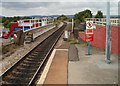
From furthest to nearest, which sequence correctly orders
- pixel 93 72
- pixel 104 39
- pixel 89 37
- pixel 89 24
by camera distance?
1. pixel 104 39
2. pixel 89 37
3. pixel 89 24
4. pixel 93 72

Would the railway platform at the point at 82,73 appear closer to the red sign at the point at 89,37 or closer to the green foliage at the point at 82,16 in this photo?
the red sign at the point at 89,37

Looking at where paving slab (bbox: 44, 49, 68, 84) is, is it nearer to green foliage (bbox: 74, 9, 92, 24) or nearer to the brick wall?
the brick wall

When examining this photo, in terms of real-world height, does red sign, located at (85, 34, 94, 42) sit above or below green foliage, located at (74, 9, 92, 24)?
below

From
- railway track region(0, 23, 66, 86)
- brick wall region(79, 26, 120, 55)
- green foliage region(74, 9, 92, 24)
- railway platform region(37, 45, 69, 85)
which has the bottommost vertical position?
railway track region(0, 23, 66, 86)

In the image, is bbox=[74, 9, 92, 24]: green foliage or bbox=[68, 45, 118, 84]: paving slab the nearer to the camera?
bbox=[68, 45, 118, 84]: paving slab

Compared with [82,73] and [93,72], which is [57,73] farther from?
[93,72]

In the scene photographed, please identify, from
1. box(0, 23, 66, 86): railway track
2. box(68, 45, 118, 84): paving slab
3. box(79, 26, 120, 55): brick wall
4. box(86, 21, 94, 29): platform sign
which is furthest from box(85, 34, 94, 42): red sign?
box(0, 23, 66, 86): railway track

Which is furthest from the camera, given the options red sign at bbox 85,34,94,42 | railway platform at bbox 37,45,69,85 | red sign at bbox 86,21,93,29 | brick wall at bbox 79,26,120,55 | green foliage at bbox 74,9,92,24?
green foliage at bbox 74,9,92,24

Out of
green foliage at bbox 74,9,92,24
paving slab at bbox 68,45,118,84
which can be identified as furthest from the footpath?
green foliage at bbox 74,9,92,24

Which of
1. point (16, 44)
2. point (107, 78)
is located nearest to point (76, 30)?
point (16, 44)

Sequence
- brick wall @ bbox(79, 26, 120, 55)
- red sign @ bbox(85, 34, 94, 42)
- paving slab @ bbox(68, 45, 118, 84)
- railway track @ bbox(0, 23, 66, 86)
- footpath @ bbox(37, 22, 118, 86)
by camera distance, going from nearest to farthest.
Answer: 1. footpath @ bbox(37, 22, 118, 86)
2. paving slab @ bbox(68, 45, 118, 84)
3. railway track @ bbox(0, 23, 66, 86)
4. brick wall @ bbox(79, 26, 120, 55)
5. red sign @ bbox(85, 34, 94, 42)

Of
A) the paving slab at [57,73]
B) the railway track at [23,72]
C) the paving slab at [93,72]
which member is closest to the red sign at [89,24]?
the paving slab at [93,72]

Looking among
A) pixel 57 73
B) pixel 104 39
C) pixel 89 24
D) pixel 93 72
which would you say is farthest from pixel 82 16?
pixel 57 73

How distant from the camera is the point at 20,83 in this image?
8156mm
